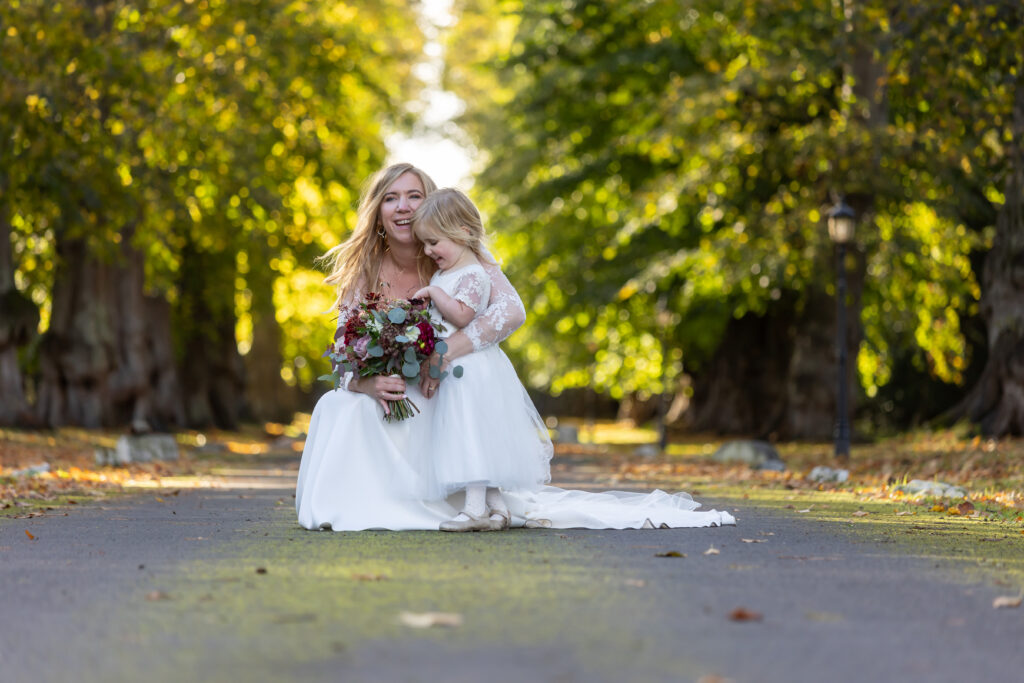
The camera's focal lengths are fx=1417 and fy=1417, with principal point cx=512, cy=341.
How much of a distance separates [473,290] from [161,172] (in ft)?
54.1

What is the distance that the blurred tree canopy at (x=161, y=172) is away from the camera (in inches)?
773


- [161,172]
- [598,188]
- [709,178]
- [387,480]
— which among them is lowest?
[387,480]

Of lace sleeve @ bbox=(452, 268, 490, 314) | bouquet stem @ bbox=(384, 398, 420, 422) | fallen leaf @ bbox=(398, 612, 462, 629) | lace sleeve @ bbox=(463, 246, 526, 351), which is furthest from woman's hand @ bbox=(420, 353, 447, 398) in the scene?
fallen leaf @ bbox=(398, 612, 462, 629)

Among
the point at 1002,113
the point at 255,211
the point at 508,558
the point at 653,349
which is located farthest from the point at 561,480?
the point at 653,349

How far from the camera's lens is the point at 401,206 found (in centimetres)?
915

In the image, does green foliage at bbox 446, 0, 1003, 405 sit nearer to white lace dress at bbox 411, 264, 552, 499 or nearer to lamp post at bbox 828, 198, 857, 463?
lamp post at bbox 828, 198, 857, 463

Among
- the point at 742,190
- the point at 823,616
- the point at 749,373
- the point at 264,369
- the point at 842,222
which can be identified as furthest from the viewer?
the point at 264,369

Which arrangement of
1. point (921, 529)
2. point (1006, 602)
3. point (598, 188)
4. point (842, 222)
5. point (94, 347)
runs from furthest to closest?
1. point (598, 188)
2. point (94, 347)
3. point (842, 222)
4. point (921, 529)
5. point (1006, 602)

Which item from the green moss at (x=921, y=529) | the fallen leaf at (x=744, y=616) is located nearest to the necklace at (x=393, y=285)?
the green moss at (x=921, y=529)

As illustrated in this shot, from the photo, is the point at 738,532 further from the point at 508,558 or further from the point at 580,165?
the point at 580,165

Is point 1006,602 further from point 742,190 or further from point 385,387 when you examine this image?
point 742,190

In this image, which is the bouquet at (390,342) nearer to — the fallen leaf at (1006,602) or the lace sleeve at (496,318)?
the lace sleeve at (496,318)

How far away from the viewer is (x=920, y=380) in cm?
3016

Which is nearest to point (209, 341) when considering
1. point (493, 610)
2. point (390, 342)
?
point (390, 342)
